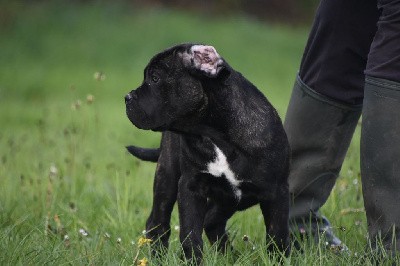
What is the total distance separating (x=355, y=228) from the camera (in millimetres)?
4461

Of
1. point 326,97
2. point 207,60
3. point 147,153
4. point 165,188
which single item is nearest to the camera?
point 207,60

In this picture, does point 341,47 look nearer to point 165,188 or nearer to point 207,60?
point 207,60

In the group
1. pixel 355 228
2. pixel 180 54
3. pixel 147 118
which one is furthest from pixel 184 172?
pixel 355 228

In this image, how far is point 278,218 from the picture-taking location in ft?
12.6

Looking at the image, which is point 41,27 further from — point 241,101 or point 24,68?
point 241,101

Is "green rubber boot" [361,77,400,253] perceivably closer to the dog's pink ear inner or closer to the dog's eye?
the dog's pink ear inner

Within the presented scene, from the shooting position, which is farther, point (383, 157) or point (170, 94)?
point (170, 94)

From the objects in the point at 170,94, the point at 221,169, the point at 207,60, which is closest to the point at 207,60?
the point at 207,60

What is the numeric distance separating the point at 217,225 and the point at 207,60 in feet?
3.43

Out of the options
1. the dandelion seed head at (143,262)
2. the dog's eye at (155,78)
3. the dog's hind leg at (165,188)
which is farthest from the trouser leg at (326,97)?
the dandelion seed head at (143,262)

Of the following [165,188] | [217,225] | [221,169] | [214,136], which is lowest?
[217,225]

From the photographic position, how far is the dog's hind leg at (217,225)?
4277mm

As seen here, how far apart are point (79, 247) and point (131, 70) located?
1027 cm

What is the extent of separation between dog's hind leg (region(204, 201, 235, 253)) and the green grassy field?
8 cm
